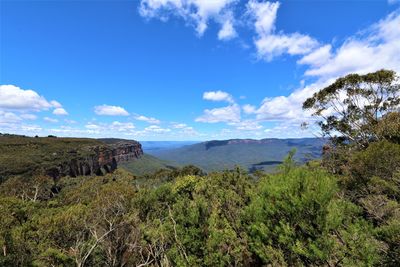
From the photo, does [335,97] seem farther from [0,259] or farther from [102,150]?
[102,150]

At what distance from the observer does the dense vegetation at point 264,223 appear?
17453 millimetres

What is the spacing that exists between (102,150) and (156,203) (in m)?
134

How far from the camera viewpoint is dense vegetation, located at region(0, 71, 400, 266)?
17453 millimetres

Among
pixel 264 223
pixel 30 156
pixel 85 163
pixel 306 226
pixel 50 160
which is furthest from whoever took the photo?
pixel 85 163

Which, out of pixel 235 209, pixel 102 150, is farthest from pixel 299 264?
pixel 102 150

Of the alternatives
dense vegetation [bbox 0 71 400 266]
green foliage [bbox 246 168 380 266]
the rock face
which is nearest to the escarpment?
the rock face

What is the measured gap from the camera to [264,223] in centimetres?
2081

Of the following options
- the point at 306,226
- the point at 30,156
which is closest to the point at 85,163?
the point at 30,156

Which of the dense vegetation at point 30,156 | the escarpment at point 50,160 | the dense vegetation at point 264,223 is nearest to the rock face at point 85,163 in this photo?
the escarpment at point 50,160

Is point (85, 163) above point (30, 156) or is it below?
below

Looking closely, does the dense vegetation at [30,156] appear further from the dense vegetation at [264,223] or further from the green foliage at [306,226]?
the green foliage at [306,226]

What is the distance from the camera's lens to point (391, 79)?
34031 mm

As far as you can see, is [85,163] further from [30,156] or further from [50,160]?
[30,156]

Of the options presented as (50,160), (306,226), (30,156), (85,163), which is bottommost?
(85,163)
